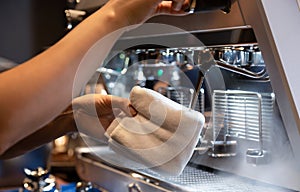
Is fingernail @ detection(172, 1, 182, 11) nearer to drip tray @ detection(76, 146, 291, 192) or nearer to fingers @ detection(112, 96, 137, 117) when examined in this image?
fingers @ detection(112, 96, 137, 117)

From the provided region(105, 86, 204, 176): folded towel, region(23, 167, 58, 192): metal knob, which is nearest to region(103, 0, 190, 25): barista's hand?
region(105, 86, 204, 176): folded towel

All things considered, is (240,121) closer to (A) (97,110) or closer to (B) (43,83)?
(A) (97,110)

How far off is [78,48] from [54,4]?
4.85 ft

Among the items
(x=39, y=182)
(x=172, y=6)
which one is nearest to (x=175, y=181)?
(x=172, y=6)

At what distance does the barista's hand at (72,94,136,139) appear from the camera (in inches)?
22.1

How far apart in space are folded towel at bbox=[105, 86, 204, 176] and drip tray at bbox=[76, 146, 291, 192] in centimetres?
13

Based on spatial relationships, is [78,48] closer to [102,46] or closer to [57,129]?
[102,46]

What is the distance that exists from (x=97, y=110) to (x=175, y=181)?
7.2 inches

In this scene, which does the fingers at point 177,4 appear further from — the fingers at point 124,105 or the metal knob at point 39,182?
the metal knob at point 39,182

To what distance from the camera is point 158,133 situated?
49 centimetres

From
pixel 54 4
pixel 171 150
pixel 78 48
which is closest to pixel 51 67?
pixel 78 48

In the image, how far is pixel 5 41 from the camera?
183 centimetres

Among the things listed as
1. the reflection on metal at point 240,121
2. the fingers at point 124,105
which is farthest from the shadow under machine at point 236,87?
the fingers at point 124,105

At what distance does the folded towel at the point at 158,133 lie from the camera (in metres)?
0.49
